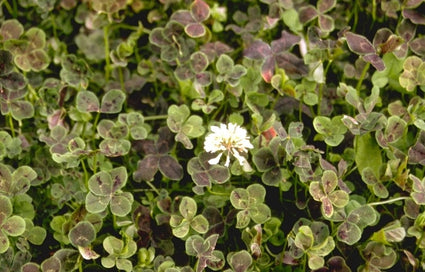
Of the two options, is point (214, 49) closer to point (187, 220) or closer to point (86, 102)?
point (86, 102)

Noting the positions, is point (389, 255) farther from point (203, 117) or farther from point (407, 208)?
point (203, 117)

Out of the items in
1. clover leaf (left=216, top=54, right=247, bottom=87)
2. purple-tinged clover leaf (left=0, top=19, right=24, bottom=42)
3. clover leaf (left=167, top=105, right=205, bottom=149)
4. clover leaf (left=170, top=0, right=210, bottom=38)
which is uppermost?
clover leaf (left=170, top=0, right=210, bottom=38)

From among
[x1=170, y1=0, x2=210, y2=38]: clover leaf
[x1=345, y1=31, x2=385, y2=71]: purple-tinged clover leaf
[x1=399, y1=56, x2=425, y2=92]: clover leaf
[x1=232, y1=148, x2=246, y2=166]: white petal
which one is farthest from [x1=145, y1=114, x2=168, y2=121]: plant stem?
[x1=399, y1=56, x2=425, y2=92]: clover leaf

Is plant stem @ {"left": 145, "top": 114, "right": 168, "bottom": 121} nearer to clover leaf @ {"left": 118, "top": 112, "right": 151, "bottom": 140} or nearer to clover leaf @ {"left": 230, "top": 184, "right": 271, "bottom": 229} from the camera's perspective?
clover leaf @ {"left": 118, "top": 112, "right": 151, "bottom": 140}

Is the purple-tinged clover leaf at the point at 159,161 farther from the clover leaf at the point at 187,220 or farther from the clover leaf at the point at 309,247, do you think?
the clover leaf at the point at 309,247

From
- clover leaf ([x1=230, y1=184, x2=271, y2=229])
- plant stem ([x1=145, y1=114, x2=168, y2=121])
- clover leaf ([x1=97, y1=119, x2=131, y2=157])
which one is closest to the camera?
clover leaf ([x1=230, y1=184, x2=271, y2=229])

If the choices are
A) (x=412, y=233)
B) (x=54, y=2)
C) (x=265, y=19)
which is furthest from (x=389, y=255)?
(x=54, y=2)

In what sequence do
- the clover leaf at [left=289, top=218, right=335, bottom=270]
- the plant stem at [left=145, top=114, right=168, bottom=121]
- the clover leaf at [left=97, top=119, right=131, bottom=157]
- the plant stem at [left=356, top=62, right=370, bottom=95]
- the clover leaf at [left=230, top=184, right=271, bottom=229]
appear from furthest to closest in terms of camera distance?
the plant stem at [left=145, top=114, right=168, bottom=121] → the plant stem at [left=356, top=62, right=370, bottom=95] → the clover leaf at [left=97, top=119, right=131, bottom=157] → the clover leaf at [left=230, top=184, right=271, bottom=229] → the clover leaf at [left=289, top=218, right=335, bottom=270]

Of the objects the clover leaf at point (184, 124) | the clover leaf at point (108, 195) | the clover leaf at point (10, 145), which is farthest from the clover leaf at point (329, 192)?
the clover leaf at point (10, 145)
